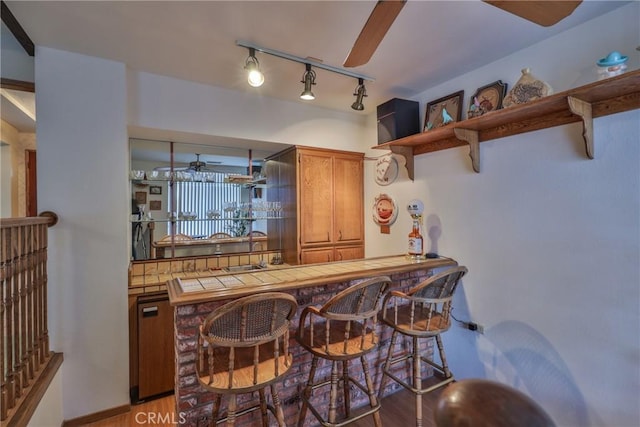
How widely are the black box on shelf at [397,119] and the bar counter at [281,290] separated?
1.24 metres

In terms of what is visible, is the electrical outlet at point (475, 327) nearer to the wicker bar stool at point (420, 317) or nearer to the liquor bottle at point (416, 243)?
the wicker bar stool at point (420, 317)

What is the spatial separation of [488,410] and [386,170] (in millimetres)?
2886

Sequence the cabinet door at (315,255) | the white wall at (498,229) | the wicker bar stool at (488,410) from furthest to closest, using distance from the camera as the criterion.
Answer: the cabinet door at (315,255), the white wall at (498,229), the wicker bar stool at (488,410)

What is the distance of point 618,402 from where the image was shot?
1.63 m

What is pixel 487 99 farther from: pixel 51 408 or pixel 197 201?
pixel 51 408

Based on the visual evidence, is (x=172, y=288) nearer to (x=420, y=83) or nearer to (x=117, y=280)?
(x=117, y=280)

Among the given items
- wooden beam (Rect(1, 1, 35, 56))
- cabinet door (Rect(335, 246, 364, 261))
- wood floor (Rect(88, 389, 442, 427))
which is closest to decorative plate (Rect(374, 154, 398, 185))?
cabinet door (Rect(335, 246, 364, 261))

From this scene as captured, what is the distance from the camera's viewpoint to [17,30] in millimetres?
1880

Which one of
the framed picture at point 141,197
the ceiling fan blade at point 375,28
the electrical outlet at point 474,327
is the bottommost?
the electrical outlet at point 474,327

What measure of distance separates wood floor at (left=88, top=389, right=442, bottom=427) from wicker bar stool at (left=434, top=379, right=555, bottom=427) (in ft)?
5.94

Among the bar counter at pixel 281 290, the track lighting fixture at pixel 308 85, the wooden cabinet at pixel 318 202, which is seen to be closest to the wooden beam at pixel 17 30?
the track lighting fixture at pixel 308 85

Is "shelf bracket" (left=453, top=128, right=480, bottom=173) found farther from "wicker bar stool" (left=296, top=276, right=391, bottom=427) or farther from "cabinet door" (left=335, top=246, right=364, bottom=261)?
"cabinet door" (left=335, top=246, right=364, bottom=261)

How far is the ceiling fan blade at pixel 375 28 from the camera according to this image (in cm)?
118

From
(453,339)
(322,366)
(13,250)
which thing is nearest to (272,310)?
(322,366)
